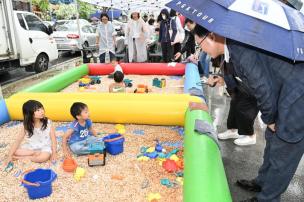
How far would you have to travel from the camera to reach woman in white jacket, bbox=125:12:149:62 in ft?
24.2

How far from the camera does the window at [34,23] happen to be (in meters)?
7.75

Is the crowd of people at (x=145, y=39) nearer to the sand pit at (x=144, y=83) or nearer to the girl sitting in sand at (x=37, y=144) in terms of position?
the sand pit at (x=144, y=83)

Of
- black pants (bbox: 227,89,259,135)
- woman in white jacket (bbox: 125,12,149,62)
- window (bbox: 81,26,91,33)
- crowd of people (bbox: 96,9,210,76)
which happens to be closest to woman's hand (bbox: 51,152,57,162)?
black pants (bbox: 227,89,259,135)

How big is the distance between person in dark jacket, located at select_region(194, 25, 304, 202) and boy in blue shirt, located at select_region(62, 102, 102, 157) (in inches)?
64.4

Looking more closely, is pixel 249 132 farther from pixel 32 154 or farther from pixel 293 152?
pixel 32 154

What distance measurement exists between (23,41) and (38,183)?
592cm

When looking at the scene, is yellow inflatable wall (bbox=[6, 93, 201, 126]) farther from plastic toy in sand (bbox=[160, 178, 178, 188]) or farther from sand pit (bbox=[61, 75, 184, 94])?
sand pit (bbox=[61, 75, 184, 94])

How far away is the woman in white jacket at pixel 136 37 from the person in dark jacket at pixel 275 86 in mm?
5836

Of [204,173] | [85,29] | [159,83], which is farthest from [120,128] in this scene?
[85,29]

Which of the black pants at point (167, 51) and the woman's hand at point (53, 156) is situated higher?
the black pants at point (167, 51)

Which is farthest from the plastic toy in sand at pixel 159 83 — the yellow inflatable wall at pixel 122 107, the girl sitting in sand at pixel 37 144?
the girl sitting in sand at pixel 37 144

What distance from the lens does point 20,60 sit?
729 cm

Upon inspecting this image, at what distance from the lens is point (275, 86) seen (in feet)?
5.66

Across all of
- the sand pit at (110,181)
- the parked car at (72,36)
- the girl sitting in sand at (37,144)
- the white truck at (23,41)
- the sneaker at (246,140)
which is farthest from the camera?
the parked car at (72,36)
